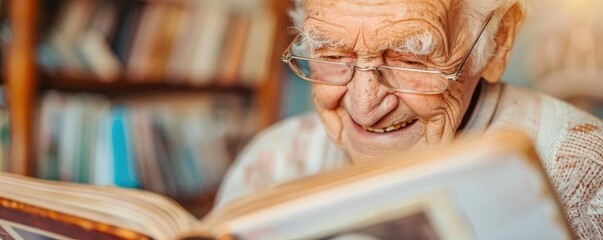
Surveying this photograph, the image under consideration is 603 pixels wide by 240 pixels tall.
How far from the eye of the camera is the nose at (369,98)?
1.02m

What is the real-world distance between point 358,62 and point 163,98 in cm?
165

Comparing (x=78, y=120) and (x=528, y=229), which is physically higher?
(x=528, y=229)

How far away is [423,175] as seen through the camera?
637 millimetres

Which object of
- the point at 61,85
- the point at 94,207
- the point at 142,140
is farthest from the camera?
the point at 142,140

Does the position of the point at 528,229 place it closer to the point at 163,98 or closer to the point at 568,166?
the point at 568,166

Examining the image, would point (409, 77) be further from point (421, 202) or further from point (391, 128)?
point (421, 202)

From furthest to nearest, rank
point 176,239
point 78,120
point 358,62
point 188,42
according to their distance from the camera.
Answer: point 188,42
point 78,120
point 358,62
point 176,239

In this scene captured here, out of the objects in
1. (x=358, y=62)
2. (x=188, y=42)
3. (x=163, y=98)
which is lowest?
(x=163, y=98)

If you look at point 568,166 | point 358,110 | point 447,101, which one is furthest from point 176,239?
point 568,166

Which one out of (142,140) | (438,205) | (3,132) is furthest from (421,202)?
(142,140)

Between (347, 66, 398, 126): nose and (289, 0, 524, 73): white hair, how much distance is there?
5 cm

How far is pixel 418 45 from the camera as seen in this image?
982 millimetres

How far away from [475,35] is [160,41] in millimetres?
1526

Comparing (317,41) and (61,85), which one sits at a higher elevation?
(317,41)
